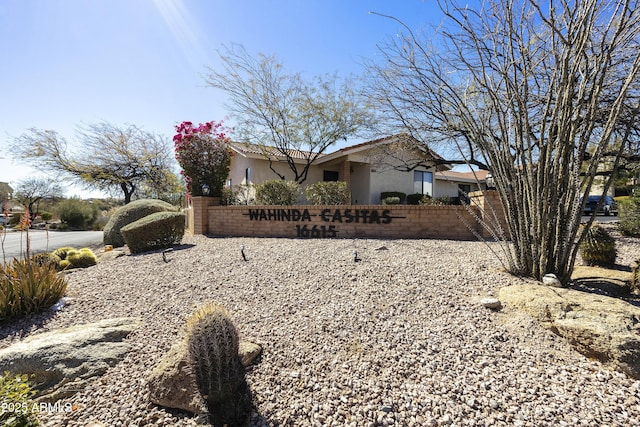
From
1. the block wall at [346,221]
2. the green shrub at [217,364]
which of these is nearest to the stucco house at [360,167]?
the block wall at [346,221]

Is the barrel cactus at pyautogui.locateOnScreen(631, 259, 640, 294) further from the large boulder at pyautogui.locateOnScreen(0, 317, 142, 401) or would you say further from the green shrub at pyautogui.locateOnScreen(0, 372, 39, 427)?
the green shrub at pyautogui.locateOnScreen(0, 372, 39, 427)

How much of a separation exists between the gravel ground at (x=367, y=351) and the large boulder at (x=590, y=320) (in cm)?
13

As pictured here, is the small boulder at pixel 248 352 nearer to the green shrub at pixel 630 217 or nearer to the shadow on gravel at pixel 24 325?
the shadow on gravel at pixel 24 325

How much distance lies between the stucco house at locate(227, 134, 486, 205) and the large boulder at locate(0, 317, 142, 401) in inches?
447

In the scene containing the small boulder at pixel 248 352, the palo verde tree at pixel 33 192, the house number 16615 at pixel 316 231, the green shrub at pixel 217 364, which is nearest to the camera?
the green shrub at pixel 217 364

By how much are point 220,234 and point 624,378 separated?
366 inches

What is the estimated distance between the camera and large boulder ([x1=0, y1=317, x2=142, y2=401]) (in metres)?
2.39

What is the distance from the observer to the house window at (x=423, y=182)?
52.3ft

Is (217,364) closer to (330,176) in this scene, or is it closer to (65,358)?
(65,358)

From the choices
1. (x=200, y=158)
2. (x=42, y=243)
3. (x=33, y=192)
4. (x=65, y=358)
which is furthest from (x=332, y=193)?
A: (x=33, y=192)

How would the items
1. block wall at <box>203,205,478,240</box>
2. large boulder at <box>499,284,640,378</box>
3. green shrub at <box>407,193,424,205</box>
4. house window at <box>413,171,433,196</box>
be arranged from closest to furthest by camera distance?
large boulder at <box>499,284,640,378</box> < block wall at <box>203,205,478,240</box> < green shrub at <box>407,193,424,205</box> < house window at <box>413,171,433,196</box>

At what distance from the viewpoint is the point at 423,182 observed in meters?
16.3

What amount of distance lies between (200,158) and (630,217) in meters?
13.2

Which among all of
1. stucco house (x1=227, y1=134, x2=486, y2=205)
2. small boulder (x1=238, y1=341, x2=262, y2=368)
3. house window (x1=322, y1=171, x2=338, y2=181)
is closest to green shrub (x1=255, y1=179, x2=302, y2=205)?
stucco house (x1=227, y1=134, x2=486, y2=205)
